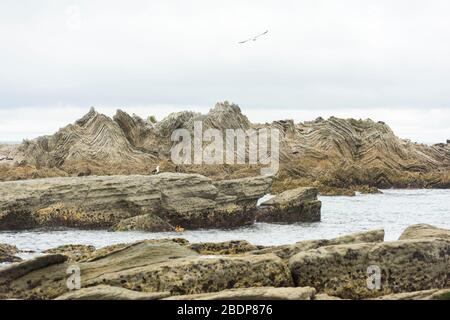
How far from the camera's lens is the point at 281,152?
3275 inches

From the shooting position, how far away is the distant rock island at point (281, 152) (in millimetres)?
74250

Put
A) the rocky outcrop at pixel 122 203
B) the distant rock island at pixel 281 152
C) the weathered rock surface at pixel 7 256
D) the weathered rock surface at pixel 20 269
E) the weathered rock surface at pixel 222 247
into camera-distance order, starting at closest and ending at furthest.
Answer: the weathered rock surface at pixel 20 269
the weathered rock surface at pixel 222 247
the weathered rock surface at pixel 7 256
the rocky outcrop at pixel 122 203
the distant rock island at pixel 281 152

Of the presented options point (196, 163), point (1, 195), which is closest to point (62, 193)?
point (1, 195)

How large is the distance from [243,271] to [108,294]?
331cm

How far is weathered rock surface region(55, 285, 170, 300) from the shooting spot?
50.8 feet

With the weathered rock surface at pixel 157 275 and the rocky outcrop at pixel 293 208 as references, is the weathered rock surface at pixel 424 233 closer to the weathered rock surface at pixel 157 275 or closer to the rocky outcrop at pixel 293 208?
the weathered rock surface at pixel 157 275

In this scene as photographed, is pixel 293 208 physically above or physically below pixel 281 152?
below

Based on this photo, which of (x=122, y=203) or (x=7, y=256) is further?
(x=122, y=203)

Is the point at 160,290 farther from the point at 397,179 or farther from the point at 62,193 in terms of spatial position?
the point at 397,179

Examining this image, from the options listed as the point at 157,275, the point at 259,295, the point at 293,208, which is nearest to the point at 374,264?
the point at 259,295

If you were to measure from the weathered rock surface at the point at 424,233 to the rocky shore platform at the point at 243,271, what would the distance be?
4.22ft

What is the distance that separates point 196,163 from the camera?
77.8m

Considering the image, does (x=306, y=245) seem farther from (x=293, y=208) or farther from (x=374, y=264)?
(x=293, y=208)

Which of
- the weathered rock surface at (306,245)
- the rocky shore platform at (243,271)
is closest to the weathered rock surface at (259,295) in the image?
the rocky shore platform at (243,271)
